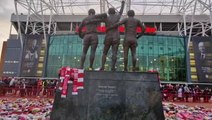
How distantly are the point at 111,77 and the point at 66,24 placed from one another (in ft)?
182

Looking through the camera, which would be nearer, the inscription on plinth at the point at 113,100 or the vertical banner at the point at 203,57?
the inscription on plinth at the point at 113,100

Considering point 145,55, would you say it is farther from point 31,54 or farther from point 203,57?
point 31,54

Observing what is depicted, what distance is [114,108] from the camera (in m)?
7.48

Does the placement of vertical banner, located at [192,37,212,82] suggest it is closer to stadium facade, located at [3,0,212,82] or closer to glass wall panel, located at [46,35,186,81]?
stadium facade, located at [3,0,212,82]

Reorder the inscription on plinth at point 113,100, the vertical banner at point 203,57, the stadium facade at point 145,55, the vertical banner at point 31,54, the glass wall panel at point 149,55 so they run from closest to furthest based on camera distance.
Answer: the inscription on plinth at point 113,100 → the vertical banner at point 203,57 → the stadium facade at point 145,55 → the glass wall panel at point 149,55 → the vertical banner at point 31,54

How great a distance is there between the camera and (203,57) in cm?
4750

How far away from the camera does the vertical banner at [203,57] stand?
1801 inches

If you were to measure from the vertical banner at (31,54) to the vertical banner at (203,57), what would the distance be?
30.9m

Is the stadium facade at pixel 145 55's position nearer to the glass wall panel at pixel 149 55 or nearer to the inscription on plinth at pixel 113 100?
the glass wall panel at pixel 149 55

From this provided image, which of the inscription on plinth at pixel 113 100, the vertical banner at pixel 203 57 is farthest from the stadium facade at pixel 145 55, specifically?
the inscription on plinth at pixel 113 100

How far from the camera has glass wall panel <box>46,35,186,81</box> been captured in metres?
46.5

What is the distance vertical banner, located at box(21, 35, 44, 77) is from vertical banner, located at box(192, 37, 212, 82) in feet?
101

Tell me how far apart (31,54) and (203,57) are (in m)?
33.6

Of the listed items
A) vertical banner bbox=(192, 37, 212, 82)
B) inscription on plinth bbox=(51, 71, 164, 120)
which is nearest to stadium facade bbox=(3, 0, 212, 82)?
vertical banner bbox=(192, 37, 212, 82)
